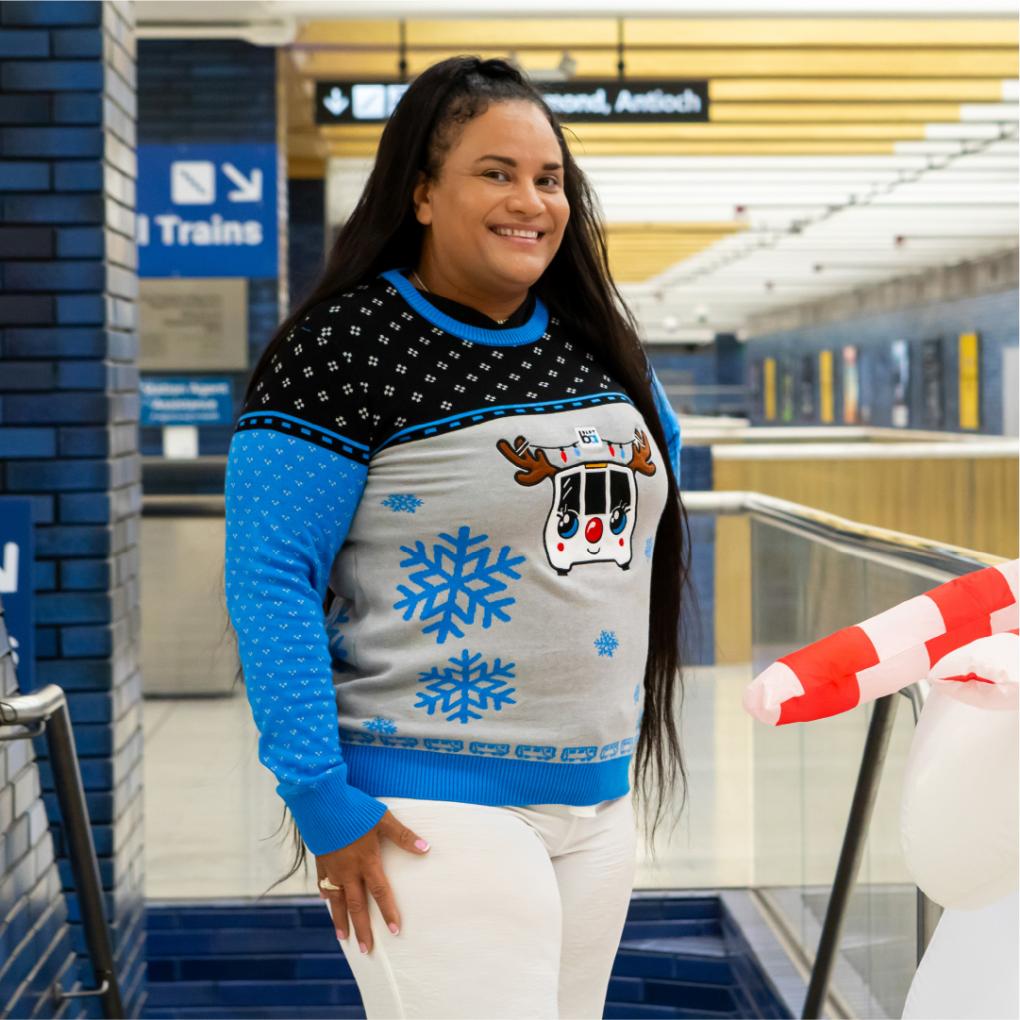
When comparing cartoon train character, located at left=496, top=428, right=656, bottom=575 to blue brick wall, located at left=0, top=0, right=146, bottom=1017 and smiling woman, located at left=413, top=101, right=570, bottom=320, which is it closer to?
smiling woman, located at left=413, top=101, right=570, bottom=320

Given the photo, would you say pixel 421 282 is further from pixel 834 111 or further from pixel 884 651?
pixel 834 111

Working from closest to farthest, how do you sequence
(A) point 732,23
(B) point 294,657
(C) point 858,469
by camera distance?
1. (B) point 294,657
2. (C) point 858,469
3. (A) point 732,23

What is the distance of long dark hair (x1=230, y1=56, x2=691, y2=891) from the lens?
63.1 inches

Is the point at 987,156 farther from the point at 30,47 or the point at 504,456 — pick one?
the point at 504,456

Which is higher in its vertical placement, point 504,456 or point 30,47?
point 30,47

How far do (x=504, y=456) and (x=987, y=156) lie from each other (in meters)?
11.6

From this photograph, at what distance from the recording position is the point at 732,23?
27.2 feet

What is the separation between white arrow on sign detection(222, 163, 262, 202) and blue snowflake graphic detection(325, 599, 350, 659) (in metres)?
6.06

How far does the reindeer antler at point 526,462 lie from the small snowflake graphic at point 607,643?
18cm

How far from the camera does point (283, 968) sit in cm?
404

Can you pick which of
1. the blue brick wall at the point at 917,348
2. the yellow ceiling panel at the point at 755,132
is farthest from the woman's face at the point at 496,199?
the blue brick wall at the point at 917,348

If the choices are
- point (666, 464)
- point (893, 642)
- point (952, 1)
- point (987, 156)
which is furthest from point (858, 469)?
point (893, 642)

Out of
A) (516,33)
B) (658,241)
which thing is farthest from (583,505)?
(658,241)

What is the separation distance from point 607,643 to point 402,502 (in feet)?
0.84
